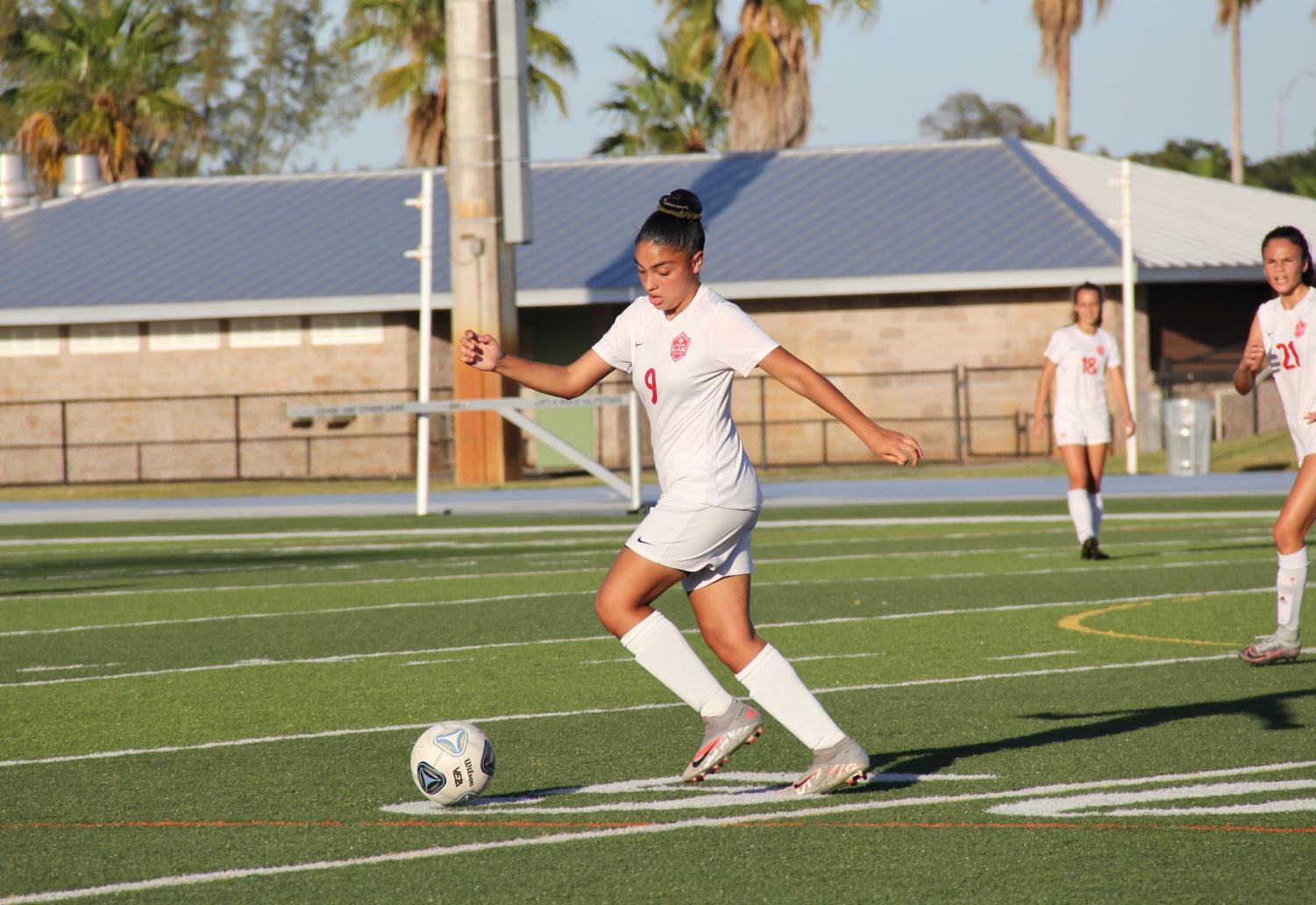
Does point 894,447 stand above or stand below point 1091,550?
above

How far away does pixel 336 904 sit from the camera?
5355 mm

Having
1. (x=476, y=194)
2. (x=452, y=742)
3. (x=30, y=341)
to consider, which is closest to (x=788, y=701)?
(x=452, y=742)

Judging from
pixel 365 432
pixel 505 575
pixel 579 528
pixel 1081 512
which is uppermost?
pixel 365 432

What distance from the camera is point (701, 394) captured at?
6.64 m

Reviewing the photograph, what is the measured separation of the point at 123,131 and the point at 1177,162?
44.3 metres

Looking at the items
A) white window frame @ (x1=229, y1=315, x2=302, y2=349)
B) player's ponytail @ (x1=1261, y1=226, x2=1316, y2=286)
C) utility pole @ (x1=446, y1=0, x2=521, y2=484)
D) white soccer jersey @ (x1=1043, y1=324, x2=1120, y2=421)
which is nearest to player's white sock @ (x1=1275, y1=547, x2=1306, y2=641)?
player's ponytail @ (x1=1261, y1=226, x2=1316, y2=286)

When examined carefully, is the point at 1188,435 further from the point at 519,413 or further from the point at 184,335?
the point at 184,335

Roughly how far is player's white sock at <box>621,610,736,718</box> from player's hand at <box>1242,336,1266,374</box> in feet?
14.2

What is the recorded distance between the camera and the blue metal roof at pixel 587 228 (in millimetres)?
37344

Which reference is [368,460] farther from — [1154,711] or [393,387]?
[1154,711]

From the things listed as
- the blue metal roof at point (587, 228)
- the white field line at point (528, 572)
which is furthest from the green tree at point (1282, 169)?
the white field line at point (528, 572)

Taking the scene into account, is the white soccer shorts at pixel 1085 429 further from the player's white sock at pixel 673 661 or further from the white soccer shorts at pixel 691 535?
the white soccer shorts at pixel 691 535

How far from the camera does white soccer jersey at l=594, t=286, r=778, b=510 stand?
655cm

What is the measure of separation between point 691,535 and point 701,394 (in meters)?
0.49
